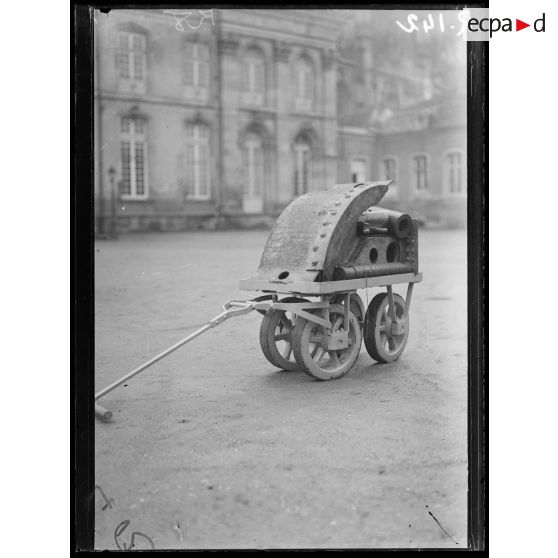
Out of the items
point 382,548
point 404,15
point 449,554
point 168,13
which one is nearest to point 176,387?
point 382,548

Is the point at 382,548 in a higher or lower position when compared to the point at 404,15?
lower

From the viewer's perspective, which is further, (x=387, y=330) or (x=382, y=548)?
(x=387, y=330)

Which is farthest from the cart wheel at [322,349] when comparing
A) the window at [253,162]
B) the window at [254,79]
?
the window at [254,79]

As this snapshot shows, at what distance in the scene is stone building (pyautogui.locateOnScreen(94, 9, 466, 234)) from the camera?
5309 millimetres

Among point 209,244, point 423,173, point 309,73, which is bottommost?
point 209,244

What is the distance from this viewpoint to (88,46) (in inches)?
206

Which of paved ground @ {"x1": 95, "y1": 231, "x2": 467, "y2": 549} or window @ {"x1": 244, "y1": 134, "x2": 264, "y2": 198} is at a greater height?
window @ {"x1": 244, "y1": 134, "x2": 264, "y2": 198}

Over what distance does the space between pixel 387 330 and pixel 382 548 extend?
2333 millimetres

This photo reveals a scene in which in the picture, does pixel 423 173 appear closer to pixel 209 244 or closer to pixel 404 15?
pixel 404 15

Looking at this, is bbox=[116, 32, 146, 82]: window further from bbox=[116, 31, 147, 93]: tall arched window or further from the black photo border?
the black photo border

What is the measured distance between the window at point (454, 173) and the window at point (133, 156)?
2075mm

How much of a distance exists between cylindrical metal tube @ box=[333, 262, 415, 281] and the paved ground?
0.50 m

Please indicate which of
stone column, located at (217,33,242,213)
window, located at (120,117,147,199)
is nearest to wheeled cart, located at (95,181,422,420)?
stone column, located at (217,33,242,213)

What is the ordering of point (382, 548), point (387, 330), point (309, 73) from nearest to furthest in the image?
point (382, 548)
point (309, 73)
point (387, 330)
